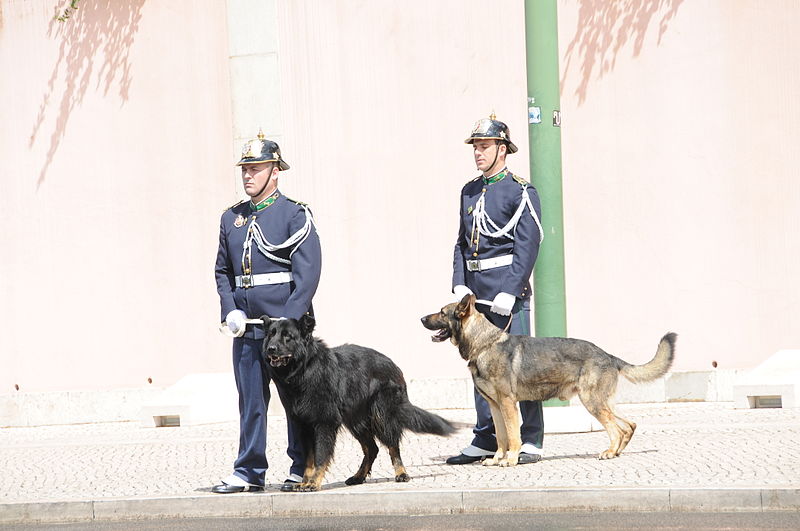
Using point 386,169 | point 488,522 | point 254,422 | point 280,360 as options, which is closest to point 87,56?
point 386,169

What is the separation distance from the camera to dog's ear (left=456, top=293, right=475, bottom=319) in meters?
9.83

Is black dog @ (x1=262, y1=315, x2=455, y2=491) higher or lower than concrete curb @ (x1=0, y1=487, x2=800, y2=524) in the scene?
higher

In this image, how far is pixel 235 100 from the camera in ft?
50.5

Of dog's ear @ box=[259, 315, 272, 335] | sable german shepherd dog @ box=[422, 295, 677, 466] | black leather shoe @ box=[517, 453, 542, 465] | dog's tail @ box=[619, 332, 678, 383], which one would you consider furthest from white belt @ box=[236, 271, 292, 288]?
dog's tail @ box=[619, 332, 678, 383]

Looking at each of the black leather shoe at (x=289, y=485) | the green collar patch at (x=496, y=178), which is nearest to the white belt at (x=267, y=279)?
the black leather shoe at (x=289, y=485)

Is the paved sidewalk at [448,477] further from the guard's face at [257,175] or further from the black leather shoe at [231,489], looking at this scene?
the guard's face at [257,175]

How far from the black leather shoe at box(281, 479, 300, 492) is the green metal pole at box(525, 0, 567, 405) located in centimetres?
376

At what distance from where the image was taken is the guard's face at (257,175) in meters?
9.40

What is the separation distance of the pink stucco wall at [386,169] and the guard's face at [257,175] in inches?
220

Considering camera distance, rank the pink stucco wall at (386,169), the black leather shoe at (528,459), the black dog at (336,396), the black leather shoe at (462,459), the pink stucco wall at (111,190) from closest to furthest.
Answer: the black dog at (336,396) → the black leather shoe at (528,459) → the black leather shoe at (462,459) → the pink stucco wall at (386,169) → the pink stucco wall at (111,190)

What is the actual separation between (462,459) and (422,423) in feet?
3.35

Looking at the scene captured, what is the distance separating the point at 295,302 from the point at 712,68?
670cm

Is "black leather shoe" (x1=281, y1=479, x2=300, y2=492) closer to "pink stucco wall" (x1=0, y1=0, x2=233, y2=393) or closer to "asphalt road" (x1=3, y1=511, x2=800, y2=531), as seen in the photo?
"asphalt road" (x1=3, y1=511, x2=800, y2=531)

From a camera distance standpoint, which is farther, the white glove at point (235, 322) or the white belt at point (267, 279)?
the white belt at point (267, 279)
